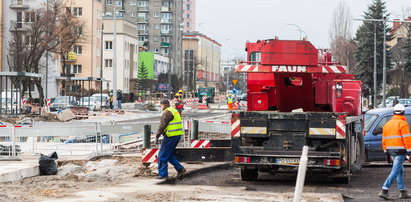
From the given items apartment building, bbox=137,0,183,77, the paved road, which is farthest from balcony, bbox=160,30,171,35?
the paved road

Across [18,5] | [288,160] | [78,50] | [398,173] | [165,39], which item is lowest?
[398,173]

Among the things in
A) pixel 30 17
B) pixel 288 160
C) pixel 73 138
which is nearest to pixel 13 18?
pixel 30 17

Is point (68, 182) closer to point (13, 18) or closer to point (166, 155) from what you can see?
point (166, 155)

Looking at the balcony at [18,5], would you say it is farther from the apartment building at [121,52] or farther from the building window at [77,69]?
the apartment building at [121,52]

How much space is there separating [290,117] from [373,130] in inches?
219

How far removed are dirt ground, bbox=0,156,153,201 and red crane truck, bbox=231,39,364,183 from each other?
2.46 meters

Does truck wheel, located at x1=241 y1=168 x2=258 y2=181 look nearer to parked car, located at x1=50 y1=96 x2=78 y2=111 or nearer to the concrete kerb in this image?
the concrete kerb

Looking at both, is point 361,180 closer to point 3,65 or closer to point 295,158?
point 295,158

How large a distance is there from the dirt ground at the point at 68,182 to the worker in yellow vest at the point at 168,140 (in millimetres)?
736

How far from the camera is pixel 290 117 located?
50.2ft

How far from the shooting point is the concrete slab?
626 inches

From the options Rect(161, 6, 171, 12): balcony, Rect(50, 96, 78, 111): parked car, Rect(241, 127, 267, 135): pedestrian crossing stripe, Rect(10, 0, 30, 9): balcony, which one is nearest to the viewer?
Rect(241, 127, 267, 135): pedestrian crossing stripe

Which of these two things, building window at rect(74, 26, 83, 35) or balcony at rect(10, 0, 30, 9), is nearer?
building window at rect(74, 26, 83, 35)

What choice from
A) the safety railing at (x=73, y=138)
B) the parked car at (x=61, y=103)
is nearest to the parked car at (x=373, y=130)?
the safety railing at (x=73, y=138)
